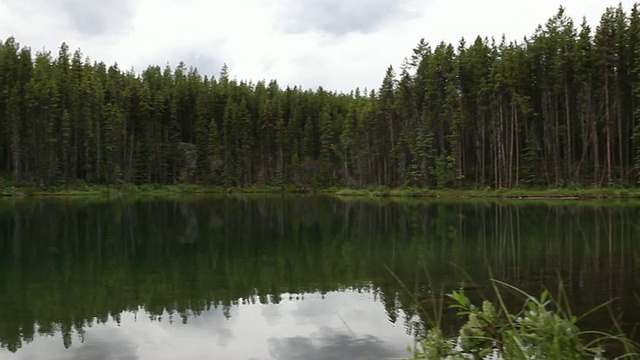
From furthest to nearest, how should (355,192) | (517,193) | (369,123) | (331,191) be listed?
(331,191)
(369,123)
(355,192)
(517,193)

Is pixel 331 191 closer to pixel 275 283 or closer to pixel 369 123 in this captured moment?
pixel 369 123

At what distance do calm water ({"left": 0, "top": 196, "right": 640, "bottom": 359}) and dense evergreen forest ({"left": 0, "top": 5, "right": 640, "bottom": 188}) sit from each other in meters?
33.0

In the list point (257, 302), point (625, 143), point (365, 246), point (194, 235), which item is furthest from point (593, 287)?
point (625, 143)

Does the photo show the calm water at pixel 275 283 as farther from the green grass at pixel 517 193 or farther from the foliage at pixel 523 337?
the green grass at pixel 517 193

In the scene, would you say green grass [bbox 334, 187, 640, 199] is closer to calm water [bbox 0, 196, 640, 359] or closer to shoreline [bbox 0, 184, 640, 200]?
→ shoreline [bbox 0, 184, 640, 200]

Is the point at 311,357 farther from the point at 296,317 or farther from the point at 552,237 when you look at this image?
the point at 552,237

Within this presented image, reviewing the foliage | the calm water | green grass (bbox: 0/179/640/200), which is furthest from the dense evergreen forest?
the foliage

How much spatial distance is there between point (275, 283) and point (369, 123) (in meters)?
63.8

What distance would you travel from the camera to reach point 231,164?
89062 mm

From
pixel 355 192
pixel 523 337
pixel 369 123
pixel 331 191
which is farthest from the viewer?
pixel 331 191

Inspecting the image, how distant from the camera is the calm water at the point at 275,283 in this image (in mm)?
7926

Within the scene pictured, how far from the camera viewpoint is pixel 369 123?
7481cm

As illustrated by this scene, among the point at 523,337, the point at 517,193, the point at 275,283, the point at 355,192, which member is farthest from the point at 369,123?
the point at 523,337

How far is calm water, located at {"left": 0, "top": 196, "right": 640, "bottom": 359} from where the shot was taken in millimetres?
7926
